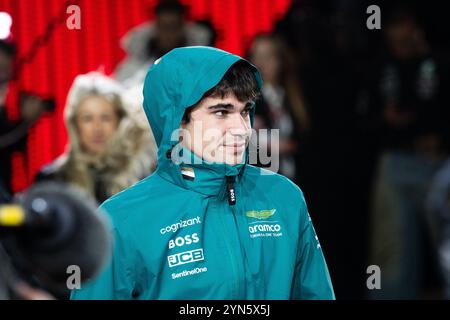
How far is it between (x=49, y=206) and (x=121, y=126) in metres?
3.20

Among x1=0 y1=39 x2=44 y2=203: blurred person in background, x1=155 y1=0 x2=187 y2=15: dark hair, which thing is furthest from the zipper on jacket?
x1=155 y1=0 x2=187 y2=15: dark hair

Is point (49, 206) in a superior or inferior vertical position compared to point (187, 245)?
superior

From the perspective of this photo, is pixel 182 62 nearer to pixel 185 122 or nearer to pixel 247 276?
pixel 185 122

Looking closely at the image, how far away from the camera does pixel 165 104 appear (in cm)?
206

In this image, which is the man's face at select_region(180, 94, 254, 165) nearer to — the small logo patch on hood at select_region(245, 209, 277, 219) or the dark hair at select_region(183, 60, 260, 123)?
the dark hair at select_region(183, 60, 260, 123)

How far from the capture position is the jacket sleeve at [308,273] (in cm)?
200

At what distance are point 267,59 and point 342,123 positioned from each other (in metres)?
0.46

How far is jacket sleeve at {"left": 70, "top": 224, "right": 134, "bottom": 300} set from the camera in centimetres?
187

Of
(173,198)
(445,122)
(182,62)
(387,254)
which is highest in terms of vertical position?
(182,62)

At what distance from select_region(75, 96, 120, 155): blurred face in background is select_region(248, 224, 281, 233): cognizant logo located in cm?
216

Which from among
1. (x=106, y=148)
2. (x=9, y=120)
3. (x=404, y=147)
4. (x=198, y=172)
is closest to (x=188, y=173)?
(x=198, y=172)

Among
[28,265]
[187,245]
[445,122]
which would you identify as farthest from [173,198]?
[445,122]

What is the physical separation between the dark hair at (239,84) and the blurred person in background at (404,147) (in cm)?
227

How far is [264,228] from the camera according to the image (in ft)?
6.38
